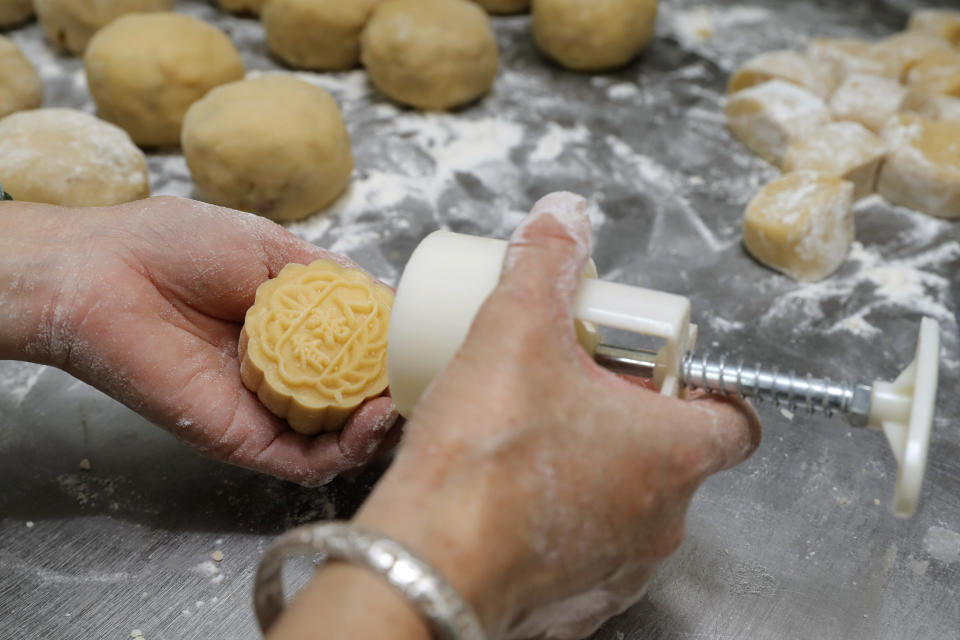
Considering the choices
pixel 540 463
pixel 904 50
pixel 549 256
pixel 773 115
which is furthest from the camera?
pixel 904 50

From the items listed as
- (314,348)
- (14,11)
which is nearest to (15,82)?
(14,11)

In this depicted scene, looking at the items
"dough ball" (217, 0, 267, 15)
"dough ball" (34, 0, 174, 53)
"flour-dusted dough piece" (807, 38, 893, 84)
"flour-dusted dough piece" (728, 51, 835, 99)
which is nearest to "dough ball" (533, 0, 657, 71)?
"flour-dusted dough piece" (728, 51, 835, 99)

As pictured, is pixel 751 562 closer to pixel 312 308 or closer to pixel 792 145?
pixel 312 308

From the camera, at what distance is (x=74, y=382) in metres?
1.85

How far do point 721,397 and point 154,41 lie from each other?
6.57ft

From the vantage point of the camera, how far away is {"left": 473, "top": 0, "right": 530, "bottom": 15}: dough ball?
3176mm

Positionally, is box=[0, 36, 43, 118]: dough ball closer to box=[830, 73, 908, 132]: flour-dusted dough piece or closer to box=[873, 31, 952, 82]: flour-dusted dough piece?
box=[830, 73, 908, 132]: flour-dusted dough piece

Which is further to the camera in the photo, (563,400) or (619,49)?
(619,49)

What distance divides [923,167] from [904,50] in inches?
29.4

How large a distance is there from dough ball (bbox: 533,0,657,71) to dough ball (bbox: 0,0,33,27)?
185 cm

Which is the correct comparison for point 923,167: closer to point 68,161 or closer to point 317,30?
point 317,30

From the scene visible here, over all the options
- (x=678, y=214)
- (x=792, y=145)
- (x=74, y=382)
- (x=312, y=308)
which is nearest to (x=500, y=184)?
(x=678, y=214)

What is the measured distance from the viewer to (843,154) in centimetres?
233

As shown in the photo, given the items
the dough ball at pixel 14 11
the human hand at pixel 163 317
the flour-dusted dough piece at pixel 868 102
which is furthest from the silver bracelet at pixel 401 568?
the dough ball at pixel 14 11
